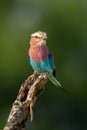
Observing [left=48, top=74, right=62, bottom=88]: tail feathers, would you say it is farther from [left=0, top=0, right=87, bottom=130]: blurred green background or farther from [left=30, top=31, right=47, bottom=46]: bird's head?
[left=0, top=0, right=87, bottom=130]: blurred green background

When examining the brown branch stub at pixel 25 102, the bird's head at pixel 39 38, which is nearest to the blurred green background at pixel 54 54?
the brown branch stub at pixel 25 102

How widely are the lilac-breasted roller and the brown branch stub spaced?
1.7 inches

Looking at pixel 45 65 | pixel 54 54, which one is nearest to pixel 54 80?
pixel 45 65

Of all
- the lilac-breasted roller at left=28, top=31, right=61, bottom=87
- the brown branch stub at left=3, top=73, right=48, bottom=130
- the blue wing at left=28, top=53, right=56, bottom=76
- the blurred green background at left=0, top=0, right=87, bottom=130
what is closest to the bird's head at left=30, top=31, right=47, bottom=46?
the lilac-breasted roller at left=28, top=31, right=61, bottom=87

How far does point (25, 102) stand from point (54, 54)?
991 cm

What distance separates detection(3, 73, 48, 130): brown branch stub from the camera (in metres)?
5.61

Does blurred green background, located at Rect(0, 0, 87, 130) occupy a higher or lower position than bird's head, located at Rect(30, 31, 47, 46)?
Answer: lower

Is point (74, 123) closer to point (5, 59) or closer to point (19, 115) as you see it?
point (5, 59)

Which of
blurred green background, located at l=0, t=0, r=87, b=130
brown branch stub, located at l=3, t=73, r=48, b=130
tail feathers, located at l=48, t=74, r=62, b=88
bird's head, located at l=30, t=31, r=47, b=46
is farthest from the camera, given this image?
blurred green background, located at l=0, t=0, r=87, b=130

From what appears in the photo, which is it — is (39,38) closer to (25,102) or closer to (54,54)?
→ (25,102)

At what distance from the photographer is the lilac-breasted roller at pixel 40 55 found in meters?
5.51

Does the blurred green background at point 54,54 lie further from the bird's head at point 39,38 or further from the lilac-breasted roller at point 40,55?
the bird's head at point 39,38

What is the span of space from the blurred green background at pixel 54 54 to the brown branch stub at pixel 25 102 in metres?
9.41

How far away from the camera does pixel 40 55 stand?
18.5ft
